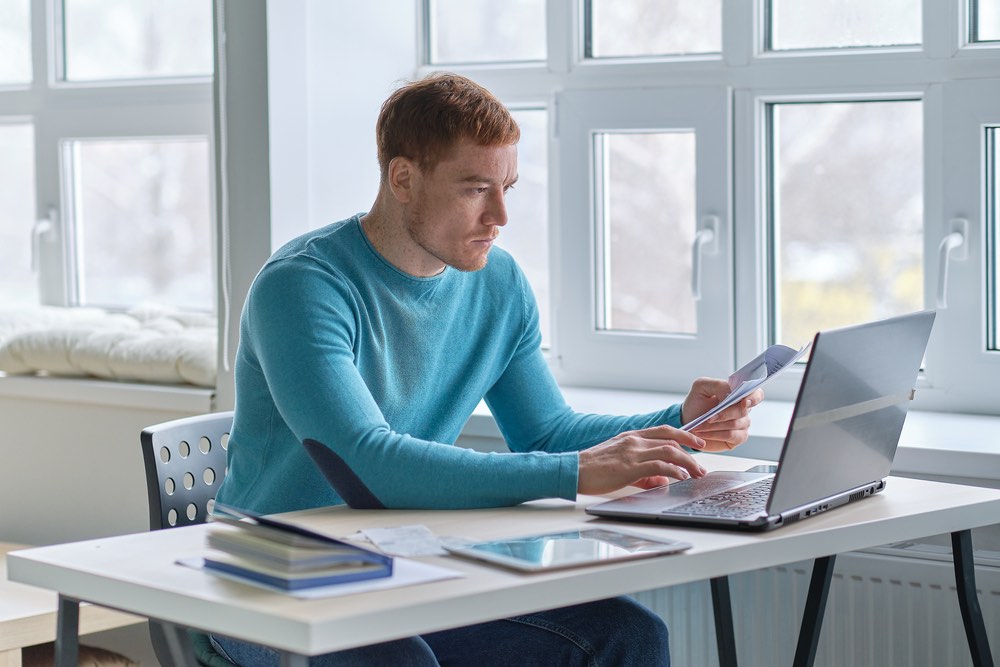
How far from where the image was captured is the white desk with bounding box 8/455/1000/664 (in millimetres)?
1142

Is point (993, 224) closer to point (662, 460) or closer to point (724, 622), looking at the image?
point (724, 622)

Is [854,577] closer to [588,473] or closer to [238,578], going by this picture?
[588,473]

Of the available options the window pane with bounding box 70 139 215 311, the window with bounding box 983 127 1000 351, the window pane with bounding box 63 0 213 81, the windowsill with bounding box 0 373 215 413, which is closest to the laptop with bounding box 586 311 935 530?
the window with bounding box 983 127 1000 351

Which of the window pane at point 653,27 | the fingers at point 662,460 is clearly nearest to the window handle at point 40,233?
the window pane at point 653,27

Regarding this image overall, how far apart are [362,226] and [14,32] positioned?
5.74ft

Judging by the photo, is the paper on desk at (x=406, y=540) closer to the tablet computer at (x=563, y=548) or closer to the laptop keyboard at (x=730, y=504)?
the tablet computer at (x=563, y=548)

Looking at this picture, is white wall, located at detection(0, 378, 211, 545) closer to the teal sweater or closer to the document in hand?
the teal sweater

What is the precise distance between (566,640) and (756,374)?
43 cm

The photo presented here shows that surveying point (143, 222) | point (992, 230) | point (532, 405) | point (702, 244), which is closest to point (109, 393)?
point (143, 222)

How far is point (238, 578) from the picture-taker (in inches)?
48.8

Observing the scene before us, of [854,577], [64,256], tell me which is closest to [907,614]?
[854,577]

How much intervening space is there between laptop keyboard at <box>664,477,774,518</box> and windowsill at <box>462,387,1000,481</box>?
1.72 ft

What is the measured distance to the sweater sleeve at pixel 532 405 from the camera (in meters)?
1.95

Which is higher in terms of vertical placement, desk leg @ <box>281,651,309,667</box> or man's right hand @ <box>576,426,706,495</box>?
man's right hand @ <box>576,426,706,495</box>
